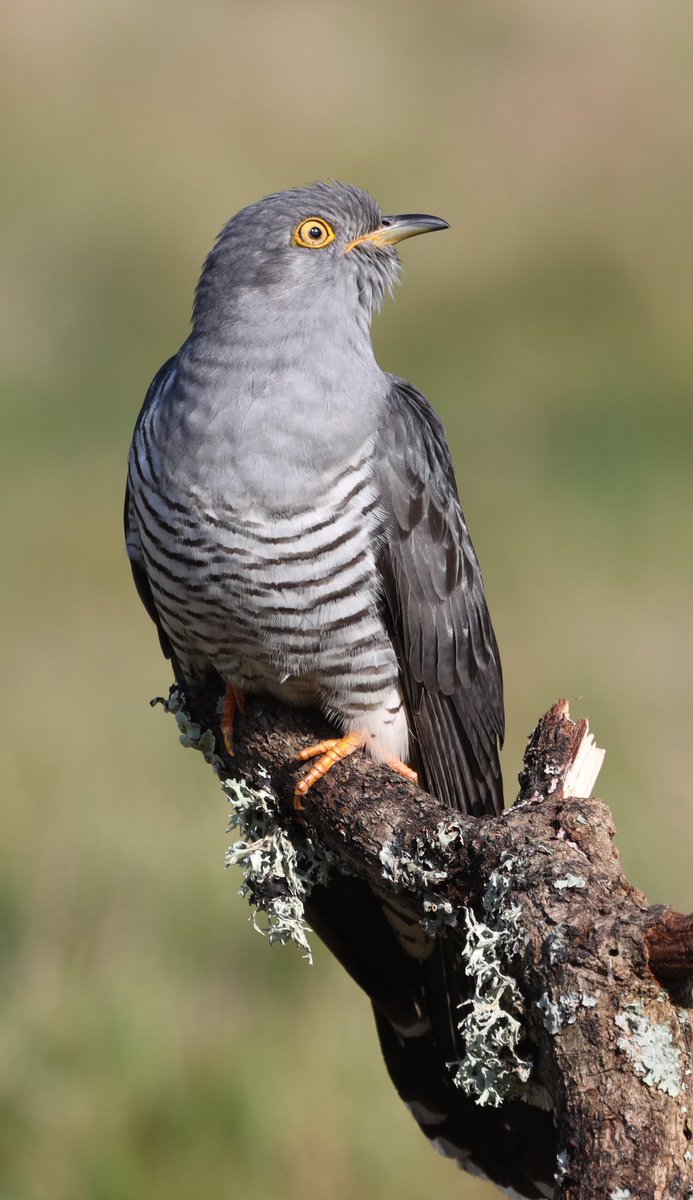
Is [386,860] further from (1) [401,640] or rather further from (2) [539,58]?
(2) [539,58]

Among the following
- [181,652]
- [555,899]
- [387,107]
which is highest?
[387,107]

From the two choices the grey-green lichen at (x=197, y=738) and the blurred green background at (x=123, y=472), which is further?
the blurred green background at (x=123, y=472)

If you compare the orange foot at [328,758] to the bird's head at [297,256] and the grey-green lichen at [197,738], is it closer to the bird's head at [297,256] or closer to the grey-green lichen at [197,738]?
the grey-green lichen at [197,738]

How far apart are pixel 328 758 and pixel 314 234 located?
1.27 meters

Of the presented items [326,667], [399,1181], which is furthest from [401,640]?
[399,1181]

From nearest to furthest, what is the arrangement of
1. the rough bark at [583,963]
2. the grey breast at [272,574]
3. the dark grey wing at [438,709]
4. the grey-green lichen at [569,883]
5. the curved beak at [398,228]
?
1. the rough bark at [583,963]
2. the grey-green lichen at [569,883]
3. the grey breast at [272,574]
4. the dark grey wing at [438,709]
5. the curved beak at [398,228]

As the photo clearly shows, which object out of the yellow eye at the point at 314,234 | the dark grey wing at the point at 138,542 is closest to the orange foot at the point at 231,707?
the dark grey wing at the point at 138,542

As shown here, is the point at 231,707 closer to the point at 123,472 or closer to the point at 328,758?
the point at 328,758

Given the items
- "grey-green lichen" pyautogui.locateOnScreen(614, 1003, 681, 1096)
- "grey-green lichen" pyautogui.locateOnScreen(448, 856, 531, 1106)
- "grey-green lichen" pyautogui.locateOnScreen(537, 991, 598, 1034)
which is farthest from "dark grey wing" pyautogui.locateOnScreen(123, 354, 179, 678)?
"grey-green lichen" pyautogui.locateOnScreen(614, 1003, 681, 1096)

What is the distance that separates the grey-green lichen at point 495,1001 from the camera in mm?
2525

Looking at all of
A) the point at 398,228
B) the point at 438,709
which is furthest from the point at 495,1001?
the point at 398,228

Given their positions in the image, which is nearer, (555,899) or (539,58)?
(555,899)

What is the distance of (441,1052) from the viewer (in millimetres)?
3502

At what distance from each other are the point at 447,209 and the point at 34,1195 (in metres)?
9.57
